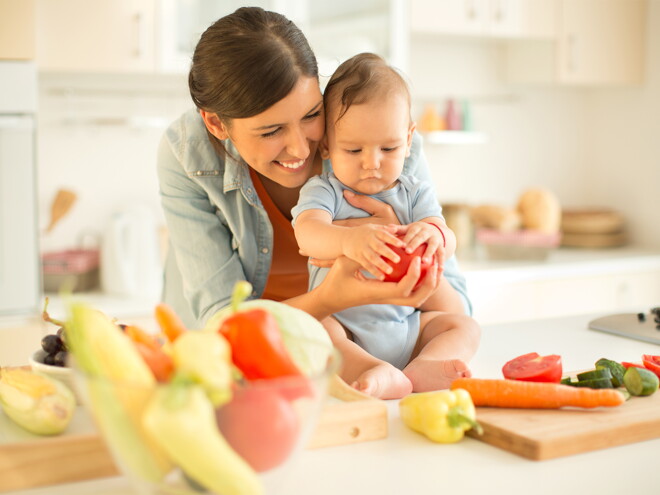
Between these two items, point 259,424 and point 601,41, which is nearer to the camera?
point 259,424

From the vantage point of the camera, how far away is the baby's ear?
1.52 meters

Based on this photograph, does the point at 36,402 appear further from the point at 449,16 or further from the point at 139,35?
the point at 449,16

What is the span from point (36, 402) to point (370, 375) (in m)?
0.44

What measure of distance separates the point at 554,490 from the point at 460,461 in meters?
0.12

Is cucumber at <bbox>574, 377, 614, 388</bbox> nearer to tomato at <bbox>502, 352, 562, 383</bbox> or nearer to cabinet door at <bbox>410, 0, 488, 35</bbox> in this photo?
tomato at <bbox>502, 352, 562, 383</bbox>

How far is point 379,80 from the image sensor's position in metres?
1.46

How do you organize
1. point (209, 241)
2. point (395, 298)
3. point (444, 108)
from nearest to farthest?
point (395, 298)
point (209, 241)
point (444, 108)

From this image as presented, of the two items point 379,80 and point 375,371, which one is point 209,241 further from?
point 375,371

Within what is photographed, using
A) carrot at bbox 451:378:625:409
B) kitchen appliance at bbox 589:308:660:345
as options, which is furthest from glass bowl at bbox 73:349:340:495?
kitchen appliance at bbox 589:308:660:345

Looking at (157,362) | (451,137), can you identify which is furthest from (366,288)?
(451,137)

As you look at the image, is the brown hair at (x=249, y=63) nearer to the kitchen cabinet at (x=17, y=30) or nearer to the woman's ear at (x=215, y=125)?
the woman's ear at (x=215, y=125)

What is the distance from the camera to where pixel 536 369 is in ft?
3.75

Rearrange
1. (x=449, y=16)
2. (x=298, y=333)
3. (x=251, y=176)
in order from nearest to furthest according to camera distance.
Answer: (x=298, y=333)
(x=251, y=176)
(x=449, y=16)

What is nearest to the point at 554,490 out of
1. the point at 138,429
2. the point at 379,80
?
the point at 138,429
